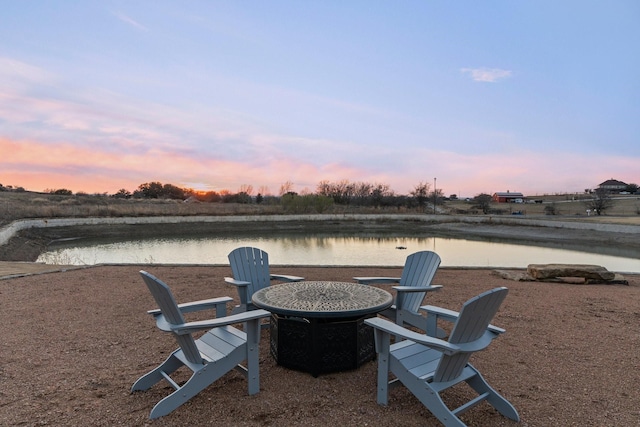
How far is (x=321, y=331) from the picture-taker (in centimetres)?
271

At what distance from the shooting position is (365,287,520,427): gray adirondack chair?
203 centimetres

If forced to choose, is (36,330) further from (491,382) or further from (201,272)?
(491,382)

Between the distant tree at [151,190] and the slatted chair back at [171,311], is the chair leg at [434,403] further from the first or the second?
the distant tree at [151,190]

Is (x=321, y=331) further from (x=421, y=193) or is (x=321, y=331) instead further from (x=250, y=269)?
(x=421, y=193)

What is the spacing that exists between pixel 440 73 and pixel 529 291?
352 inches

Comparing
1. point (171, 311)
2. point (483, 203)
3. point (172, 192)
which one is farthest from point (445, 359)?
point (172, 192)

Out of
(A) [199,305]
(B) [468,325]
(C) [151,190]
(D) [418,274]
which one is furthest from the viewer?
(C) [151,190]

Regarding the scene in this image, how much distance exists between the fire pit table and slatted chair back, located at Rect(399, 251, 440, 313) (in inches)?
27.8

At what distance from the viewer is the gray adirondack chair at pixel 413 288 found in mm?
3445

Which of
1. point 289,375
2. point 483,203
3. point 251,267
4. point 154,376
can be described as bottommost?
point 289,375

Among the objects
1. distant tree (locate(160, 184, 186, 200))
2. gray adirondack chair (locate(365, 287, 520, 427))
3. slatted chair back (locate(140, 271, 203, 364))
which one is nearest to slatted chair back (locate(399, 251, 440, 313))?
gray adirondack chair (locate(365, 287, 520, 427))

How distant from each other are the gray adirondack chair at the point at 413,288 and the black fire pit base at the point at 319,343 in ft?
2.48

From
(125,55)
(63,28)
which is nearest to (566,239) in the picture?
(125,55)

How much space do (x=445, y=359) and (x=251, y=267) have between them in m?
2.37
